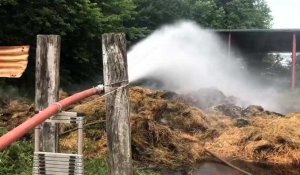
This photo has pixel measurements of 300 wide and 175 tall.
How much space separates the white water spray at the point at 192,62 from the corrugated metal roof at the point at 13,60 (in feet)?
53.6

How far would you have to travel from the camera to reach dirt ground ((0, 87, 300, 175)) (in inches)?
366

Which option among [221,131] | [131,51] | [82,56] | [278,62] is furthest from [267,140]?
[278,62]

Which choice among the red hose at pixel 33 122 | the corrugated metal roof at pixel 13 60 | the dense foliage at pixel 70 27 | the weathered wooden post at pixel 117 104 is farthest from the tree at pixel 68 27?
the red hose at pixel 33 122

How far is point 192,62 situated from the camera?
24484mm

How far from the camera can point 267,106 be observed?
67.5ft

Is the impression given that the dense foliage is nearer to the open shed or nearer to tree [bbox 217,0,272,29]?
the open shed

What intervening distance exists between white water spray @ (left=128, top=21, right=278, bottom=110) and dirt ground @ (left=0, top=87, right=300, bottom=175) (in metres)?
9.05

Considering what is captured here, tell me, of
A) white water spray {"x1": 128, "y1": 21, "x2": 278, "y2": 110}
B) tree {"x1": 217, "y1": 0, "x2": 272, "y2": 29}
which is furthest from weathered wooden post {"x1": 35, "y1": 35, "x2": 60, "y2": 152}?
tree {"x1": 217, "y1": 0, "x2": 272, "y2": 29}

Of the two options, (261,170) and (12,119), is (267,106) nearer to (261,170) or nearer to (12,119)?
(261,170)

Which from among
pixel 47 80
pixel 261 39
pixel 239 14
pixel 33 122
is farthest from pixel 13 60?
pixel 239 14

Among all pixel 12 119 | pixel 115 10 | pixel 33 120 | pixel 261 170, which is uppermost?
pixel 115 10

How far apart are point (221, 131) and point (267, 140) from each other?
1.23 metres

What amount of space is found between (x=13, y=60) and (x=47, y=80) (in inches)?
13.6

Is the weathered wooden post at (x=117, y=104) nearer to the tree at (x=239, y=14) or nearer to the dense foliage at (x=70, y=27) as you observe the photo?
the dense foliage at (x=70, y=27)
